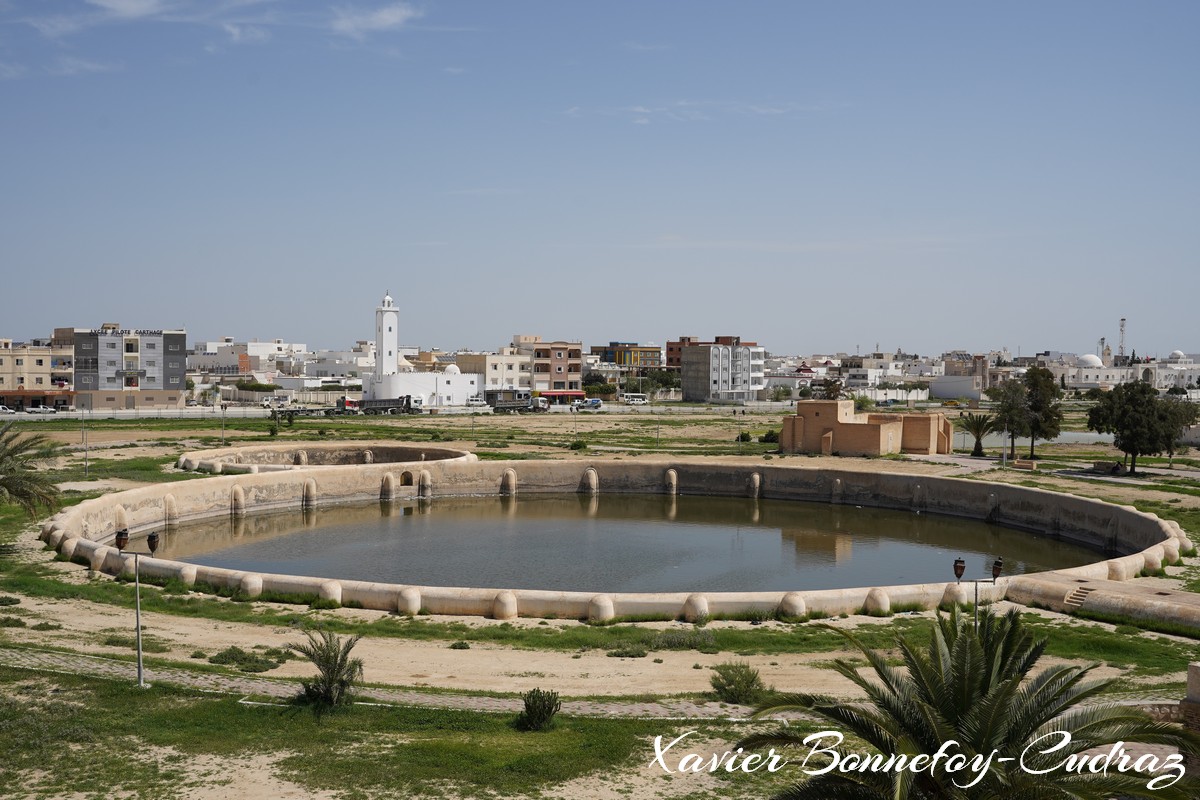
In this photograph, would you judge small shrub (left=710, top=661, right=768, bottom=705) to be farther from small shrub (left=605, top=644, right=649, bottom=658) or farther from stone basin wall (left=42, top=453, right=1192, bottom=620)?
stone basin wall (left=42, top=453, right=1192, bottom=620)

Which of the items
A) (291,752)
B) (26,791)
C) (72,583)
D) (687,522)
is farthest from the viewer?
(687,522)

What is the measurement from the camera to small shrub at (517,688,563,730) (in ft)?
38.1

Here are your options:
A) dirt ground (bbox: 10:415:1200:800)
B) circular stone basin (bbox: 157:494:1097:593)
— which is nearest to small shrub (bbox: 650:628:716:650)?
dirt ground (bbox: 10:415:1200:800)

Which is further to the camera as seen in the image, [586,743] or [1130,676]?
[1130,676]

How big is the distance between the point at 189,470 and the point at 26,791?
33403 mm

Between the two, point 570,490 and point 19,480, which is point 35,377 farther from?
point 19,480

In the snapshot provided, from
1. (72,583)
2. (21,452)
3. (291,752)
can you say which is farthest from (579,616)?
(21,452)

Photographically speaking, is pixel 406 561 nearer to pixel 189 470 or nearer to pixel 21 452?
pixel 21 452

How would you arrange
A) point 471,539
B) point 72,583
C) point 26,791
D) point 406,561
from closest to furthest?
1. point 26,791
2. point 72,583
3. point 406,561
4. point 471,539

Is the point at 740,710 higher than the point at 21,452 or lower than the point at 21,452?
lower

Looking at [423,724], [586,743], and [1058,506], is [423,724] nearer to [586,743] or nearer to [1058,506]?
[586,743]

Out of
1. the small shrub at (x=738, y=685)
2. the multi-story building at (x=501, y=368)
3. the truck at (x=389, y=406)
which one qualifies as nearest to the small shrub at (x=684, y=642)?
the small shrub at (x=738, y=685)

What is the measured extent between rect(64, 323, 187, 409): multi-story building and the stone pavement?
71.2 meters

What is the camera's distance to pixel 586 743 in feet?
36.7
